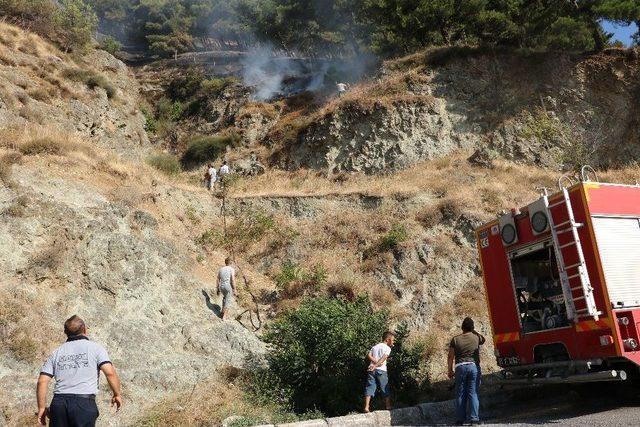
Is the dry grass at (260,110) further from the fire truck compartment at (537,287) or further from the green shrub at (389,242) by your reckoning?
the fire truck compartment at (537,287)

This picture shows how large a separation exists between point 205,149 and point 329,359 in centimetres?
2304

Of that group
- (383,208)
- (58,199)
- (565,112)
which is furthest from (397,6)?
(58,199)

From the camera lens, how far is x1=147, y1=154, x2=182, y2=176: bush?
91.9 ft

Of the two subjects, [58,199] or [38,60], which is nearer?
[58,199]

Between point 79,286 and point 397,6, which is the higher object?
point 397,6

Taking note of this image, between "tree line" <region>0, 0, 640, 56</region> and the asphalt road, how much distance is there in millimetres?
19249

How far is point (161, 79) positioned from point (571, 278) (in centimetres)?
3991

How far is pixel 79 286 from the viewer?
11.5 meters

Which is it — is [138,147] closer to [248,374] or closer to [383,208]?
[383,208]

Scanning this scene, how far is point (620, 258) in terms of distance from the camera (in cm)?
813

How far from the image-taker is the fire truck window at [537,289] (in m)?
9.05

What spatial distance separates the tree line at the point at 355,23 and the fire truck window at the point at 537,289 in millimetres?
18547

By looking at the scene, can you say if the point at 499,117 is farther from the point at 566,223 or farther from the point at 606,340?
the point at 606,340

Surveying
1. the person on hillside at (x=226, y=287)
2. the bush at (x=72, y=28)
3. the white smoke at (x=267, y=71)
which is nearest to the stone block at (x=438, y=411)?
the person on hillside at (x=226, y=287)
